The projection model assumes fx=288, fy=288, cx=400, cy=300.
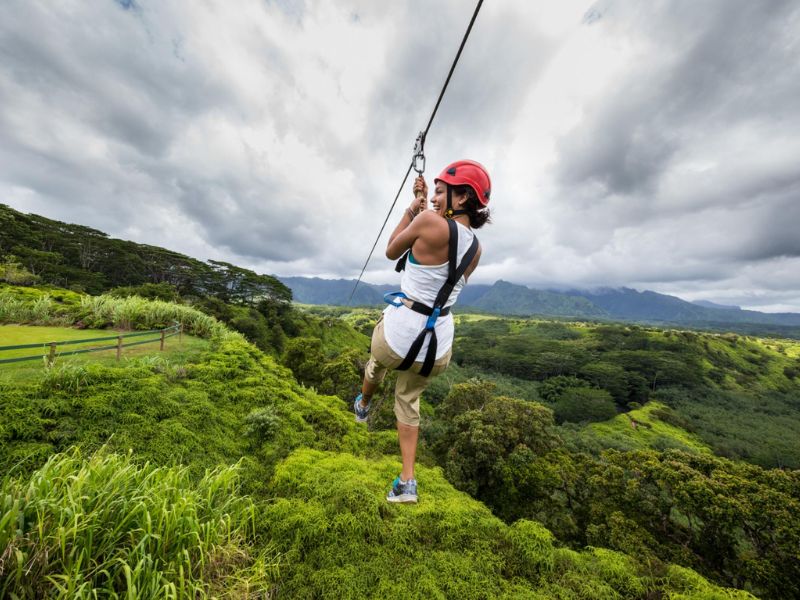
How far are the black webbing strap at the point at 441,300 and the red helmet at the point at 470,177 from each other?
475 mm

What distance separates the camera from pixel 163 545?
7.45 feet

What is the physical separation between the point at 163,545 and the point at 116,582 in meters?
0.28

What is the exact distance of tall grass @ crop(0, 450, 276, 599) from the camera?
1.83 metres

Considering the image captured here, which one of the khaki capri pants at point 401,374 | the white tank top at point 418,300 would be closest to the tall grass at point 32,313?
the khaki capri pants at point 401,374

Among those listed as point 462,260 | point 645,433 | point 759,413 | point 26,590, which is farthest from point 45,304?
point 759,413

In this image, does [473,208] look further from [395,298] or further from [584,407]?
[584,407]

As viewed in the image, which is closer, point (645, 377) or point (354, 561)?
point (354, 561)

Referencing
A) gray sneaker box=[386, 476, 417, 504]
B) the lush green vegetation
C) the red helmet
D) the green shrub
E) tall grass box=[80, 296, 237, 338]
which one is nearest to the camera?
the lush green vegetation

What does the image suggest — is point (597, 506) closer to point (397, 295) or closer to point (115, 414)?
point (397, 295)

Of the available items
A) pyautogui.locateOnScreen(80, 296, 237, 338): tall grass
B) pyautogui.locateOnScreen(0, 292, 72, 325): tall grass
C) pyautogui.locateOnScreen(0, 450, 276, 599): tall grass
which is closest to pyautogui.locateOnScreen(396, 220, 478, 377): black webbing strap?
pyautogui.locateOnScreen(0, 450, 276, 599): tall grass

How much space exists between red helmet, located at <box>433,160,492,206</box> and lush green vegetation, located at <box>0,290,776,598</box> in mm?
3674

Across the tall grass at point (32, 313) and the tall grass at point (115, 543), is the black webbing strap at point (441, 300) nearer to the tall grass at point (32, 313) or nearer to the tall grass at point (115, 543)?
the tall grass at point (115, 543)

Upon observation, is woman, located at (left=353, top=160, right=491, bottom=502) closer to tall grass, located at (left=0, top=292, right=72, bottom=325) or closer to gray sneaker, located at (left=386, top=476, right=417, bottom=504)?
gray sneaker, located at (left=386, top=476, right=417, bottom=504)

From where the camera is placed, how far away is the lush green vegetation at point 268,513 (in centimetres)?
216
